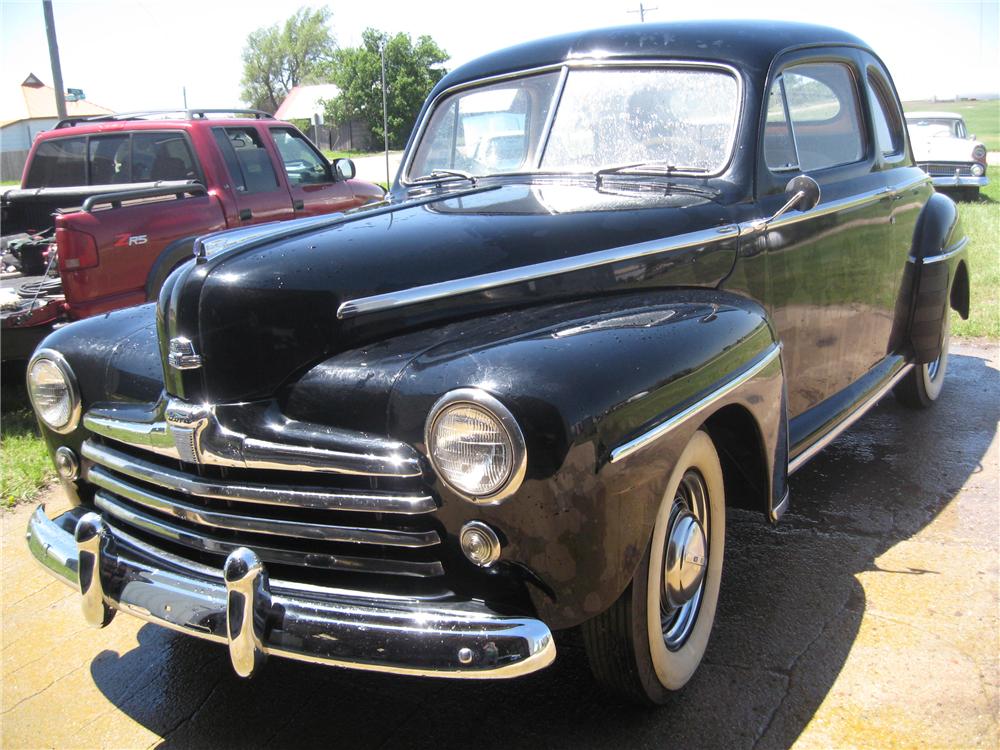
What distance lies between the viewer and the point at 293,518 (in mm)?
2230

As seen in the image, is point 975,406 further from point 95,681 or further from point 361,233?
point 95,681

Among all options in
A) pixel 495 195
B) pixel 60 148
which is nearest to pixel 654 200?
pixel 495 195

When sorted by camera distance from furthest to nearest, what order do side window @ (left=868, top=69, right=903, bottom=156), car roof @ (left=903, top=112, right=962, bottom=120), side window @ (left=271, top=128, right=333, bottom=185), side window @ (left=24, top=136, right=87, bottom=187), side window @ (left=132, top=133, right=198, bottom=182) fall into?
car roof @ (left=903, top=112, right=962, bottom=120) < side window @ (left=271, top=128, right=333, bottom=185) < side window @ (left=24, top=136, right=87, bottom=187) < side window @ (left=132, top=133, right=198, bottom=182) < side window @ (left=868, top=69, right=903, bottom=156)

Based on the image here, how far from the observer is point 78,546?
2.42 m

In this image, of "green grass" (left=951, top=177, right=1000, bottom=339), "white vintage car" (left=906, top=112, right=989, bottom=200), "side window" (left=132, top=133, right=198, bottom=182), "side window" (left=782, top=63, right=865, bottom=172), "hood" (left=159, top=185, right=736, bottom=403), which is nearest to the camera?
"hood" (left=159, top=185, right=736, bottom=403)

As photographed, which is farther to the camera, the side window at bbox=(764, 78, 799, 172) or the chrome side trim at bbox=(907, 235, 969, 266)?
the chrome side trim at bbox=(907, 235, 969, 266)

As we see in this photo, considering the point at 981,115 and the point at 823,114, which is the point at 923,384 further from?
the point at 981,115

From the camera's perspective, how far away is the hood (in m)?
2.41

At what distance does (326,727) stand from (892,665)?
63.5 inches

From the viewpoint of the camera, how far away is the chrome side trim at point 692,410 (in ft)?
6.86

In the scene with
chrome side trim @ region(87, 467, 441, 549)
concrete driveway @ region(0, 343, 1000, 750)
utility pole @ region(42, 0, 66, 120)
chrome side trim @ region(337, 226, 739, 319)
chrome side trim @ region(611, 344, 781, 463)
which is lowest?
concrete driveway @ region(0, 343, 1000, 750)

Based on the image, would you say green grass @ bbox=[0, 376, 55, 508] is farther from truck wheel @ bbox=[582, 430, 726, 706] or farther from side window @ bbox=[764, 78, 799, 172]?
side window @ bbox=[764, 78, 799, 172]

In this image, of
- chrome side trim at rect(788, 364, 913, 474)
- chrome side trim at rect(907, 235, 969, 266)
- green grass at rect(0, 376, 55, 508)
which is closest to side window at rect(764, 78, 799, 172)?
chrome side trim at rect(788, 364, 913, 474)

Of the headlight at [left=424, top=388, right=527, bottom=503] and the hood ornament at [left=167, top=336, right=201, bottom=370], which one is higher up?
the hood ornament at [left=167, top=336, right=201, bottom=370]
